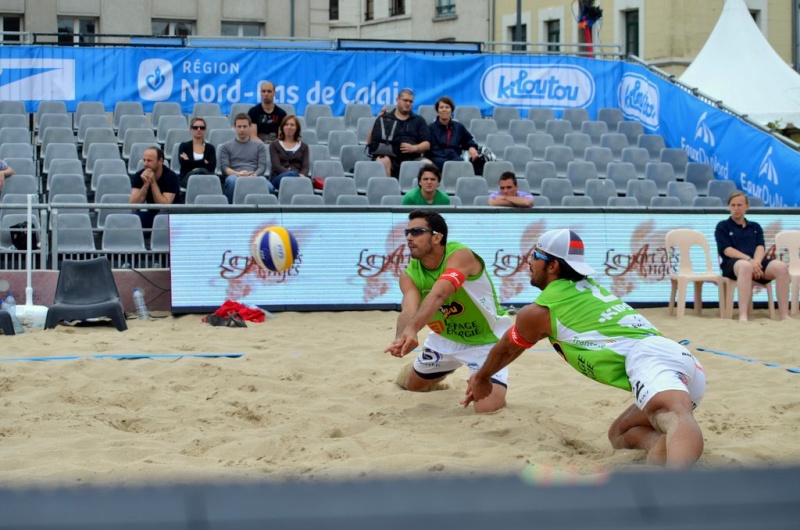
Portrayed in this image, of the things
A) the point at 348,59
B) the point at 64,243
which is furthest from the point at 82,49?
the point at 64,243

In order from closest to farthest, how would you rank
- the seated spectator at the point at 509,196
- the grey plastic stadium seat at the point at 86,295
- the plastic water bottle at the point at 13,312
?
the plastic water bottle at the point at 13,312
the grey plastic stadium seat at the point at 86,295
the seated spectator at the point at 509,196

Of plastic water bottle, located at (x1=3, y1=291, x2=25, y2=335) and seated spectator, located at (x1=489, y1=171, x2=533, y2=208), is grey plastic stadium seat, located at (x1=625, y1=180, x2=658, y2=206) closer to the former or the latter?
seated spectator, located at (x1=489, y1=171, x2=533, y2=208)

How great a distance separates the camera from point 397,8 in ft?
149

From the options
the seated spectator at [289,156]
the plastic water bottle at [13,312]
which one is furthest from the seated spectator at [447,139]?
the plastic water bottle at [13,312]

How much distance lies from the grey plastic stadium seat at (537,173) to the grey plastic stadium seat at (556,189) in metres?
0.48

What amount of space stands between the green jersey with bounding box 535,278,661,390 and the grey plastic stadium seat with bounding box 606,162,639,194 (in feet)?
31.1

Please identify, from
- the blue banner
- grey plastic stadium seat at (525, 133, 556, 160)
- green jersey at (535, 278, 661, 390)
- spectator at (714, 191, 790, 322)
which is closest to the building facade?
the blue banner

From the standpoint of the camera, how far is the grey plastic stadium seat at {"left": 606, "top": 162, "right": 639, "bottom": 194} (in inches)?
560

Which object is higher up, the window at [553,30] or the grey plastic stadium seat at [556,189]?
the window at [553,30]

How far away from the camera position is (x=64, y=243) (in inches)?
427

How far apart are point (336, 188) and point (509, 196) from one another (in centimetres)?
208

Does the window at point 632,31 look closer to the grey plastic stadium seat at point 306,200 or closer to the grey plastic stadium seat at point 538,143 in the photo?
the grey plastic stadium seat at point 538,143

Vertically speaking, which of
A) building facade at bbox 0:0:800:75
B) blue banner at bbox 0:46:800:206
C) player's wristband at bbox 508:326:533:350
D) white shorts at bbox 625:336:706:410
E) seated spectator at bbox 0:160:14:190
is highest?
building facade at bbox 0:0:800:75

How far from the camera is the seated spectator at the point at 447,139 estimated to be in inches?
526
